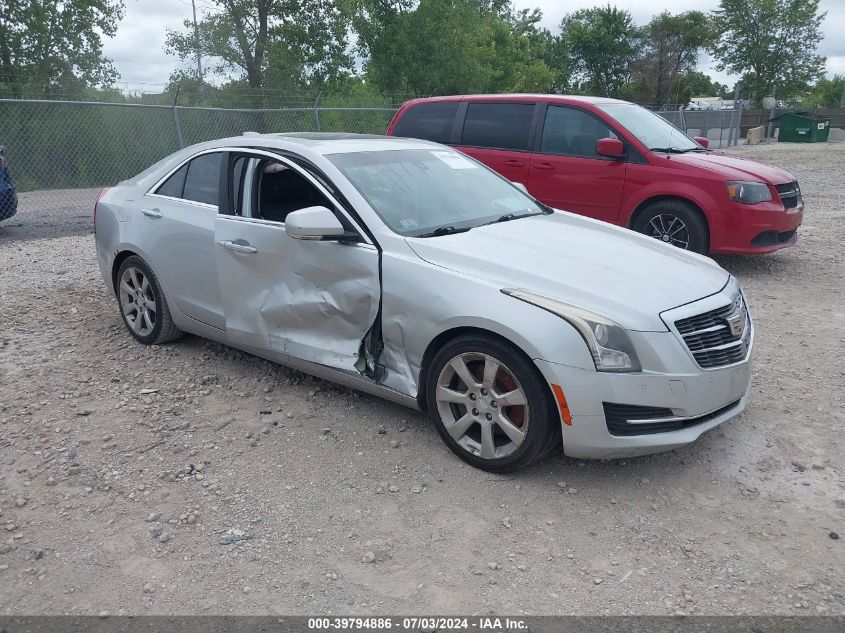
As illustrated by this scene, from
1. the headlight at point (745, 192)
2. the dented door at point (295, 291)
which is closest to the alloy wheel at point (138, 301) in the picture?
the dented door at point (295, 291)

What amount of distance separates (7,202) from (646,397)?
9128mm

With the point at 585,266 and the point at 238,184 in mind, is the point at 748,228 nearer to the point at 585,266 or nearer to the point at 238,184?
the point at 585,266

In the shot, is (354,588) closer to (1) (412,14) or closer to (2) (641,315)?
(2) (641,315)

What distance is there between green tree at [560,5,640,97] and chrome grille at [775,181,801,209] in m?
56.4

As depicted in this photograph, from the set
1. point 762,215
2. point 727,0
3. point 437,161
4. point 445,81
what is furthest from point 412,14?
point 727,0

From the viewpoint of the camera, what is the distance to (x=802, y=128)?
32094 mm

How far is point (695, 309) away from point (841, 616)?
1.40m

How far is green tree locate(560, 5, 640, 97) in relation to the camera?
201 ft

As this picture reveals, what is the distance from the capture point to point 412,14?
2616 centimetres

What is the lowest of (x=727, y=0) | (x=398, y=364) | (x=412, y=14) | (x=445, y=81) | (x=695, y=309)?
(x=398, y=364)

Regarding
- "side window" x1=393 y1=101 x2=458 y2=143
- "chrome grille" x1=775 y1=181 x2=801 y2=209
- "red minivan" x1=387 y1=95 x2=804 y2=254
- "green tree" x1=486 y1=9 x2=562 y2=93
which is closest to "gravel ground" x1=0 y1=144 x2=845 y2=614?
"red minivan" x1=387 y1=95 x2=804 y2=254

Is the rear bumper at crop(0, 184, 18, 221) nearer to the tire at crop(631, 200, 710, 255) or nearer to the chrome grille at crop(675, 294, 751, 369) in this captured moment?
the tire at crop(631, 200, 710, 255)

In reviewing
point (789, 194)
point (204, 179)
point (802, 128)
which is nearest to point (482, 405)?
point (204, 179)

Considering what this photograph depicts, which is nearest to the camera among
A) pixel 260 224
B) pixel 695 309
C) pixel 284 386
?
pixel 695 309
